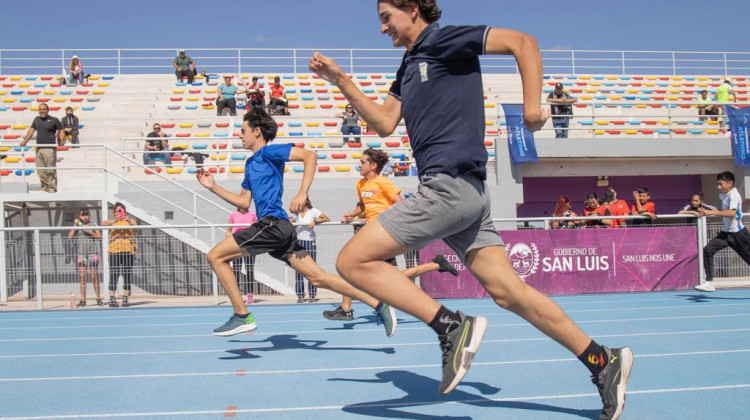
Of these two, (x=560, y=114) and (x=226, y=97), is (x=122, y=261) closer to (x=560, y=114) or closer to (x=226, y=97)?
(x=226, y=97)

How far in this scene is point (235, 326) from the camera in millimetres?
5930

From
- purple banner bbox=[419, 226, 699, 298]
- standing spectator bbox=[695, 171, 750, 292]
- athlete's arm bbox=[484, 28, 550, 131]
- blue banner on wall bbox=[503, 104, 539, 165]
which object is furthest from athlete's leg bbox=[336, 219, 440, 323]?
blue banner on wall bbox=[503, 104, 539, 165]

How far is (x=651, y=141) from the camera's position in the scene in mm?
19172

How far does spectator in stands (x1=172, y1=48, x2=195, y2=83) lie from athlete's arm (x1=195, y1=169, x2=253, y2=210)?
21002 millimetres

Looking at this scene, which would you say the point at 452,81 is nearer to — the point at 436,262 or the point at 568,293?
the point at 436,262

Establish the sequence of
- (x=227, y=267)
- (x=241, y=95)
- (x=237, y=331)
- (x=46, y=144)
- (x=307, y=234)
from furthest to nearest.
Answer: (x=241, y=95), (x=46, y=144), (x=307, y=234), (x=227, y=267), (x=237, y=331)

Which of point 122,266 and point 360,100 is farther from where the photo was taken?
point 122,266

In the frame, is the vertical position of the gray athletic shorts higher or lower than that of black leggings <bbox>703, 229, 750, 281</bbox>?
higher

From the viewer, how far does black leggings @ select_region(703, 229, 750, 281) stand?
10523 mm

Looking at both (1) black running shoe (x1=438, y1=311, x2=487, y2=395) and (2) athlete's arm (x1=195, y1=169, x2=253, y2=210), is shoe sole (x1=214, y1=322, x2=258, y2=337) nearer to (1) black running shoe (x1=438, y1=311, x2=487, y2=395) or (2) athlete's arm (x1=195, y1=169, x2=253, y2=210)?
(2) athlete's arm (x1=195, y1=169, x2=253, y2=210)

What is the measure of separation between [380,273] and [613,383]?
131 centimetres

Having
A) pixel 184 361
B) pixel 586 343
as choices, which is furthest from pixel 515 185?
pixel 586 343

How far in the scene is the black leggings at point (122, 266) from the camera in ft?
38.2

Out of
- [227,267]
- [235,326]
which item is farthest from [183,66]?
[235,326]
